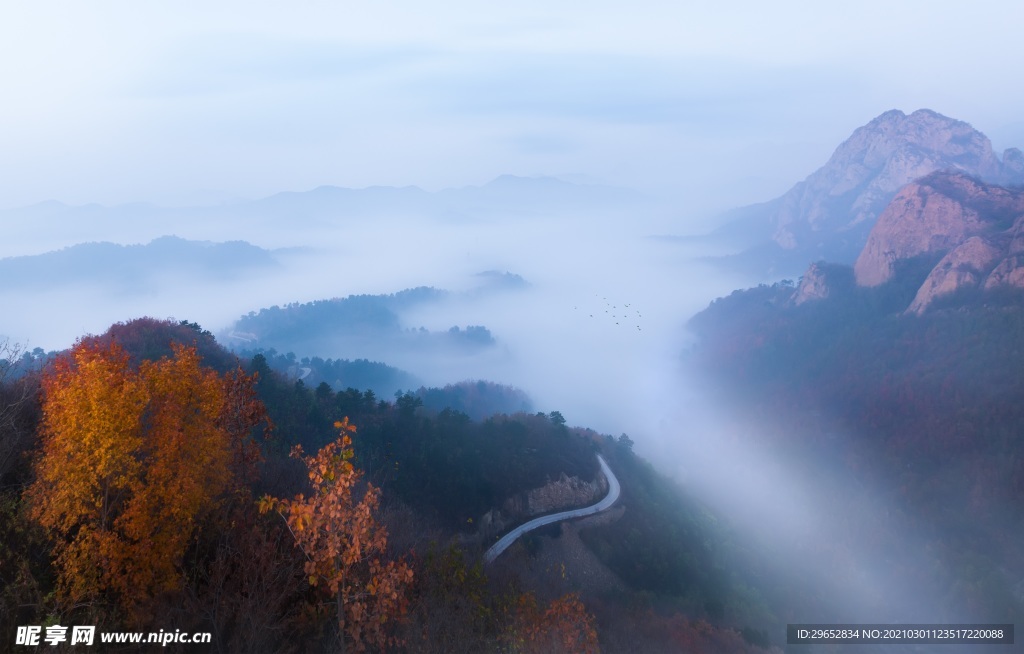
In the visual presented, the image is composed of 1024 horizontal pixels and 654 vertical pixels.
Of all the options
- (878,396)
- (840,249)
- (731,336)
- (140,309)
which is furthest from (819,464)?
(140,309)

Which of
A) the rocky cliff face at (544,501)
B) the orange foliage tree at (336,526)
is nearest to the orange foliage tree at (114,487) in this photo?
the orange foliage tree at (336,526)

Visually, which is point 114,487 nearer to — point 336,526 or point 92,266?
point 336,526

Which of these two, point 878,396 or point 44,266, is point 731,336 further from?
point 44,266

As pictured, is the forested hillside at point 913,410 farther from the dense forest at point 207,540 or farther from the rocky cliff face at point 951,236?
the dense forest at point 207,540

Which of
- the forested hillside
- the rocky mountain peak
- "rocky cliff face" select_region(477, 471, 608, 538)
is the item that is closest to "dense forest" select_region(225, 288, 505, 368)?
the forested hillside

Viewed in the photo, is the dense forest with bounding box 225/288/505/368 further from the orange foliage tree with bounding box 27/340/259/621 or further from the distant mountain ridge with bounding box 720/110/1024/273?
the orange foliage tree with bounding box 27/340/259/621

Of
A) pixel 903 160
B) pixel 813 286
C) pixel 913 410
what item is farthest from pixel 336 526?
pixel 903 160
